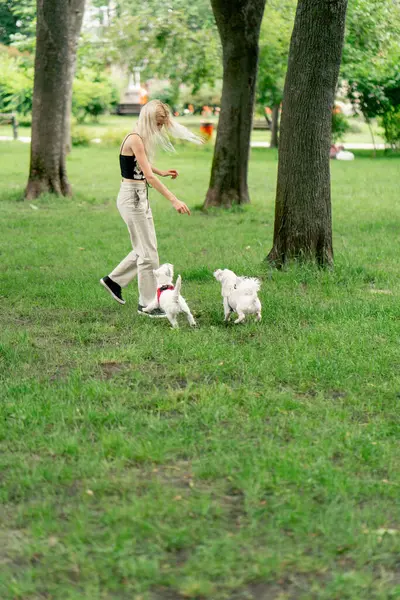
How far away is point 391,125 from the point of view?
116 feet

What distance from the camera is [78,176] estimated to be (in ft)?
82.1

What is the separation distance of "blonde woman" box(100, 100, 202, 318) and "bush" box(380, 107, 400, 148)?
1102 inches

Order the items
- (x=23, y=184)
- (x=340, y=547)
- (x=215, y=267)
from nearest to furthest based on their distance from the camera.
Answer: (x=340, y=547), (x=215, y=267), (x=23, y=184)

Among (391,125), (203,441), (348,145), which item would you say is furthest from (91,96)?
(203,441)

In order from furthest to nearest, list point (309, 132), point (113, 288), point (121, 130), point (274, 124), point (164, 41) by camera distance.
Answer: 1. point (121, 130)
2. point (274, 124)
3. point (164, 41)
4. point (309, 132)
5. point (113, 288)

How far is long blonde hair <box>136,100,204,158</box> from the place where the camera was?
26.3 feet

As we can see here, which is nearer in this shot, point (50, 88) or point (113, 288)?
point (113, 288)

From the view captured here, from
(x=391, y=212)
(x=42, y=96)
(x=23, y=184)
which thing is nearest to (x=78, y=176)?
(x=23, y=184)

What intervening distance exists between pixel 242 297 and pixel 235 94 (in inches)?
369

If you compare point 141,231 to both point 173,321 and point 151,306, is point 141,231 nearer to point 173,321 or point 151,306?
point 151,306

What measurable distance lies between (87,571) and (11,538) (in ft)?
1.60

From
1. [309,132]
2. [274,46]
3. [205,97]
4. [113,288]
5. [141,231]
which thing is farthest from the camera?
[205,97]

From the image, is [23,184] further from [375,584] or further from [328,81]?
[375,584]

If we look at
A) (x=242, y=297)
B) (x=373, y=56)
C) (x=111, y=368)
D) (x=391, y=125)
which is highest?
(x=373, y=56)
